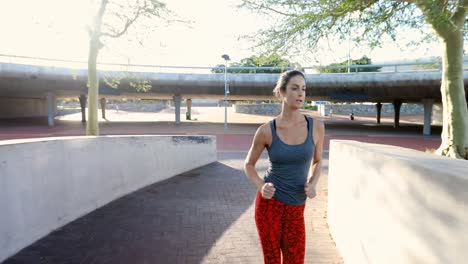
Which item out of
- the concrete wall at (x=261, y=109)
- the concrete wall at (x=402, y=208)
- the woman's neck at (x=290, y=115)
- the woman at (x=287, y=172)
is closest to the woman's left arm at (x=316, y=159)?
the woman at (x=287, y=172)

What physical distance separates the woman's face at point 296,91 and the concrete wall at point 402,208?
0.81 meters

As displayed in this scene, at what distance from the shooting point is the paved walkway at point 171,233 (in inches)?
144

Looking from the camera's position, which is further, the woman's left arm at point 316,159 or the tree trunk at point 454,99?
the tree trunk at point 454,99

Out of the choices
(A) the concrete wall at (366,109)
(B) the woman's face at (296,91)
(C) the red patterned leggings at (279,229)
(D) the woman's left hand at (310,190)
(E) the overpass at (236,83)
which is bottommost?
(A) the concrete wall at (366,109)

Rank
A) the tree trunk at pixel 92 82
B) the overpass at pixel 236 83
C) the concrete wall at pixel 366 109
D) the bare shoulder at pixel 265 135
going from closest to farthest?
1. the bare shoulder at pixel 265 135
2. the tree trunk at pixel 92 82
3. the overpass at pixel 236 83
4. the concrete wall at pixel 366 109

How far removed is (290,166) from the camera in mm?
2301

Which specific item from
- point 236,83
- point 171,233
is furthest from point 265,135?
point 236,83

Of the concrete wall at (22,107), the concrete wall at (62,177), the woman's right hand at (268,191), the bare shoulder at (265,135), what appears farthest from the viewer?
the concrete wall at (22,107)

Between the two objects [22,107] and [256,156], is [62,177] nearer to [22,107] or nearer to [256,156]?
[256,156]

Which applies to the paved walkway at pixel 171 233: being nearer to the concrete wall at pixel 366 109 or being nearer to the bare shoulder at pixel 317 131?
the bare shoulder at pixel 317 131

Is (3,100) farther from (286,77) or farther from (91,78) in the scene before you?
(286,77)

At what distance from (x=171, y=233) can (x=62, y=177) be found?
5.42ft

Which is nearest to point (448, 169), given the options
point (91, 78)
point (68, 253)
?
point (68, 253)

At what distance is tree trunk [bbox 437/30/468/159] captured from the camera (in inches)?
305
